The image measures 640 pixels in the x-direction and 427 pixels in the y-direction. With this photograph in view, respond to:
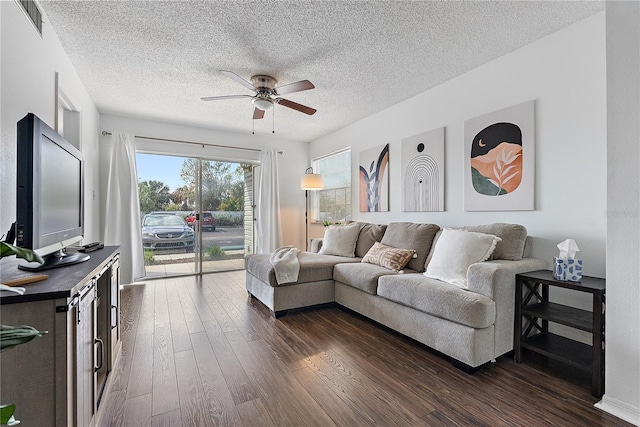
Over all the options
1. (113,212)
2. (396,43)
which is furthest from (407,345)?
(113,212)

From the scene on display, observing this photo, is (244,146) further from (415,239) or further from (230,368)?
(230,368)

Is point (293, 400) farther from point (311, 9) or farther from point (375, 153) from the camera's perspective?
point (375, 153)

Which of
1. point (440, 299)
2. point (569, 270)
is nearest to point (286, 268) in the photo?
point (440, 299)

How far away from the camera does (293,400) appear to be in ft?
5.43

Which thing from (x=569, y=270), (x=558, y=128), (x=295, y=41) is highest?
(x=295, y=41)

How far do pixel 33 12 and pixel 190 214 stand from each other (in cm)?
319

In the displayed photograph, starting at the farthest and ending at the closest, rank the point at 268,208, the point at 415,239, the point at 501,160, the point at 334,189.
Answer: the point at 268,208 < the point at 334,189 < the point at 415,239 < the point at 501,160

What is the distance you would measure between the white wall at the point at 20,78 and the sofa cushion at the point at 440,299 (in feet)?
8.27

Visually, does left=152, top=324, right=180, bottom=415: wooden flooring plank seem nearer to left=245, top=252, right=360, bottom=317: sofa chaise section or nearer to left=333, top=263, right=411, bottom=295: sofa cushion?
left=245, top=252, right=360, bottom=317: sofa chaise section

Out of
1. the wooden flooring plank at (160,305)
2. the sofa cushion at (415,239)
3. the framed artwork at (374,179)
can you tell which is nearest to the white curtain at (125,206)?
the wooden flooring plank at (160,305)

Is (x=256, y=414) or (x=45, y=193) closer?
(x=45, y=193)

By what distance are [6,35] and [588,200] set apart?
12.5 ft

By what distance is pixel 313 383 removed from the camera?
1.82 meters

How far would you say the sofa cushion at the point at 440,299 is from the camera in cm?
188
